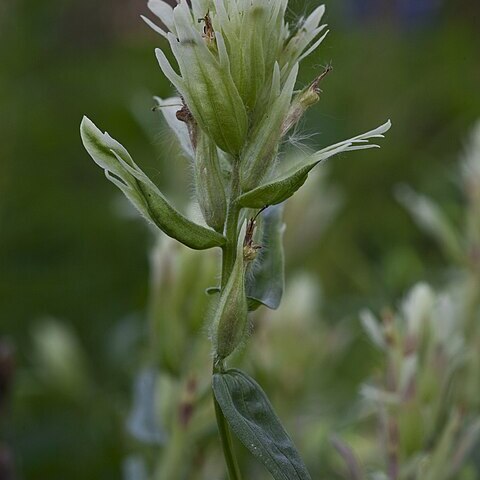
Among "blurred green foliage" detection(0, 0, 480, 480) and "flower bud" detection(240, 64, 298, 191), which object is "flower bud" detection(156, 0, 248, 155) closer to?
"flower bud" detection(240, 64, 298, 191)

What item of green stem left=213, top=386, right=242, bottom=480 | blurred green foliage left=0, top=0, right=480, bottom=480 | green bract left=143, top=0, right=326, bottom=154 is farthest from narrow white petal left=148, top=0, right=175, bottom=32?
blurred green foliage left=0, top=0, right=480, bottom=480

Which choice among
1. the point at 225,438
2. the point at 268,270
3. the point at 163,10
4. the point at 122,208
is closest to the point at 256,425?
the point at 225,438

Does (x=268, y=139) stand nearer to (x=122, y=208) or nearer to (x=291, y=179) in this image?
(x=291, y=179)

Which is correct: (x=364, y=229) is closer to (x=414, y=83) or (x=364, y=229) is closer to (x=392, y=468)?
(x=414, y=83)

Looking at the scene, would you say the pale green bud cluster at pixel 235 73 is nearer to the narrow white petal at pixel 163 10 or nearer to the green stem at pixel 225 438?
the narrow white petal at pixel 163 10

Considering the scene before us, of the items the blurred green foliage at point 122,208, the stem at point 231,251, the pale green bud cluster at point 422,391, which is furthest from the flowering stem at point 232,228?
the blurred green foliage at point 122,208
